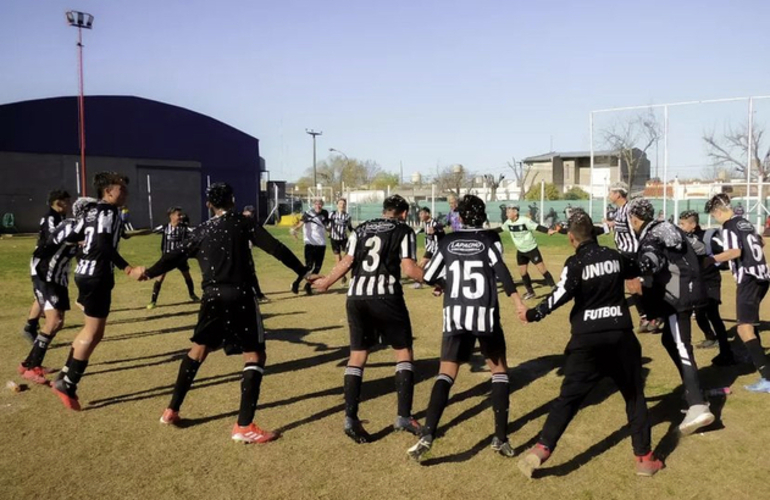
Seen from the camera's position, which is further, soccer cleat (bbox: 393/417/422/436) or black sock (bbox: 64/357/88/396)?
black sock (bbox: 64/357/88/396)

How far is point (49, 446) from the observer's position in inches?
210

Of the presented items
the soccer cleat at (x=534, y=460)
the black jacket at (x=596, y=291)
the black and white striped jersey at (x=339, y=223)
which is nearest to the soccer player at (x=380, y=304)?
the soccer cleat at (x=534, y=460)

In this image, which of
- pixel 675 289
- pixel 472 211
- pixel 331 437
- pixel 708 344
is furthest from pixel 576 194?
→ pixel 331 437

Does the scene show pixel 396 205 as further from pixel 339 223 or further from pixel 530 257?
pixel 339 223

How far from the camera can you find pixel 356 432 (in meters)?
5.36

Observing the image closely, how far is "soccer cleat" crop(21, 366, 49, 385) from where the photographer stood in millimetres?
7055

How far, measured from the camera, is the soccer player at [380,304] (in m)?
5.50

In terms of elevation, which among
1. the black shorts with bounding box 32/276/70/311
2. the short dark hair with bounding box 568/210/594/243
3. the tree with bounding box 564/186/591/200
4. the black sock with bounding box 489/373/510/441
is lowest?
the black sock with bounding box 489/373/510/441

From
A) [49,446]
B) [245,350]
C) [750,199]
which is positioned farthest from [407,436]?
[750,199]

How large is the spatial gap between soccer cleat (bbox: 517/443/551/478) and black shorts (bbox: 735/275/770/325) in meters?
3.43

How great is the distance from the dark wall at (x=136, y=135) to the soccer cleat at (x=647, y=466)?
46.7 metres

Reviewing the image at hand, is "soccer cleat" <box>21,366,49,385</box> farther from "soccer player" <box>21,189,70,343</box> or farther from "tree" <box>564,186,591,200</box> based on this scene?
"tree" <box>564,186,591,200</box>

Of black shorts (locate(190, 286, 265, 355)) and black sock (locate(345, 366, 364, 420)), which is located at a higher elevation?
black shorts (locate(190, 286, 265, 355))

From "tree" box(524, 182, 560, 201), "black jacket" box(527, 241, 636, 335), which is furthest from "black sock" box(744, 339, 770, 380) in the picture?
"tree" box(524, 182, 560, 201)
